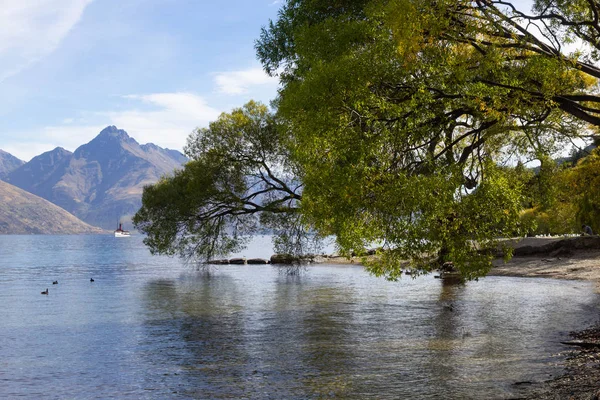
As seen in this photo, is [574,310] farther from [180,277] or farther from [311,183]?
[180,277]

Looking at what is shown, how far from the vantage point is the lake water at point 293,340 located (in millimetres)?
16062

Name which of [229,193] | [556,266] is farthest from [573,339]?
[229,193]

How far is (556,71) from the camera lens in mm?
16734

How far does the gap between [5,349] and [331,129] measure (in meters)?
15.5

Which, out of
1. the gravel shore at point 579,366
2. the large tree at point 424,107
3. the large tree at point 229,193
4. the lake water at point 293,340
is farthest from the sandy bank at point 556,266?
the large tree at point 424,107

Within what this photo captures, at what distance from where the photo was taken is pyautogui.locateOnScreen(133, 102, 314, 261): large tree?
5062 centimetres

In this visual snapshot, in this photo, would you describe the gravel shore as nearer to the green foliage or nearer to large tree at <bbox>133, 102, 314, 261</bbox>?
the green foliage

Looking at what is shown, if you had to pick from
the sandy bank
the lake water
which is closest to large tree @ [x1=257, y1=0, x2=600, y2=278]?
the lake water

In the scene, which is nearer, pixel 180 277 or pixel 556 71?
pixel 556 71

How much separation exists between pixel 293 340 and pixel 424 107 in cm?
1055

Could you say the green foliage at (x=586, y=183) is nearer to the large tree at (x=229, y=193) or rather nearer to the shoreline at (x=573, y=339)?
the shoreline at (x=573, y=339)

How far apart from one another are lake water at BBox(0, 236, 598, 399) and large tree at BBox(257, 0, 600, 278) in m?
3.52

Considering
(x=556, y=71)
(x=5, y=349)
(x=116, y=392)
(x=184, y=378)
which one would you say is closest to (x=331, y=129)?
(x=556, y=71)

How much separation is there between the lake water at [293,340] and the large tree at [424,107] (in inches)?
139
